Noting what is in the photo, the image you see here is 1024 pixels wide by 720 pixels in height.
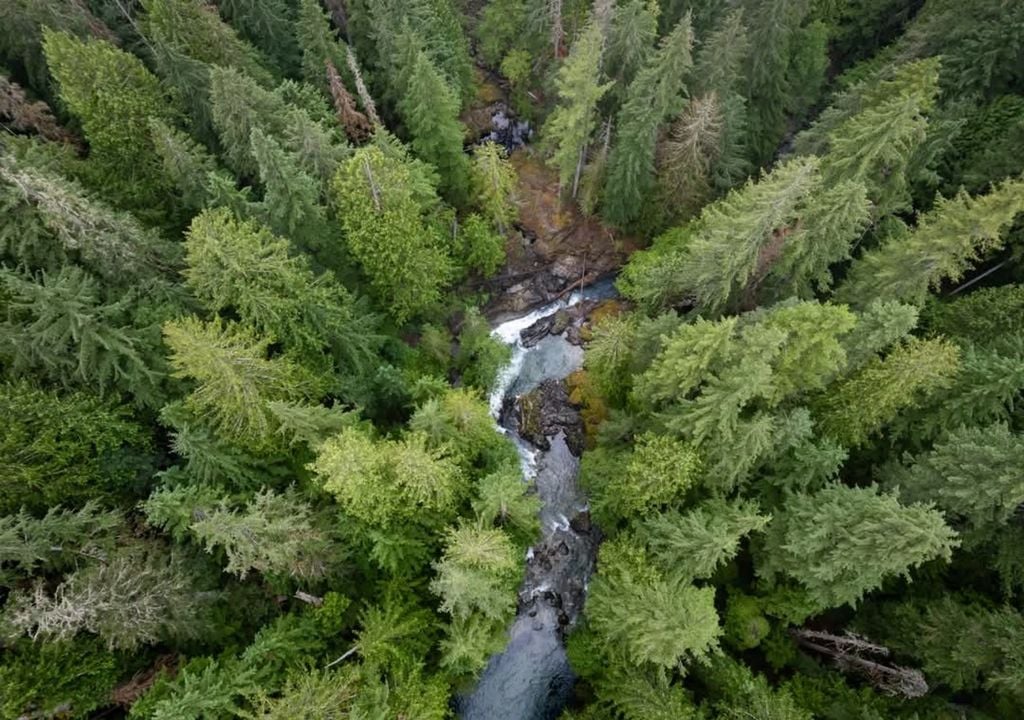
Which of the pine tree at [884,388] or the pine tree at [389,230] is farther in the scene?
the pine tree at [389,230]

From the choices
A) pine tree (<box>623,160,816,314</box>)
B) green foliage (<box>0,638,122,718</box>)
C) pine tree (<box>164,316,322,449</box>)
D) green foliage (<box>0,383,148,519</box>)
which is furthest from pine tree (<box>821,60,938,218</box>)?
green foliage (<box>0,638,122,718</box>)

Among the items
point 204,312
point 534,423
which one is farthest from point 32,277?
point 534,423

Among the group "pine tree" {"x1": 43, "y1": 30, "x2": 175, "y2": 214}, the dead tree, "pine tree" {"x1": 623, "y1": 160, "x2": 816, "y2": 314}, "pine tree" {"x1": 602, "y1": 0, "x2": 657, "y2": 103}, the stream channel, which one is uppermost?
"pine tree" {"x1": 43, "y1": 30, "x2": 175, "y2": 214}

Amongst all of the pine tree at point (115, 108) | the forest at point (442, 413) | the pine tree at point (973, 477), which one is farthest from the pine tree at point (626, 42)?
the pine tree at point (973, 477)

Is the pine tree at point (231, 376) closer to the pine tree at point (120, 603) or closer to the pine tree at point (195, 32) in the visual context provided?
the pine tree at point (120, 603)

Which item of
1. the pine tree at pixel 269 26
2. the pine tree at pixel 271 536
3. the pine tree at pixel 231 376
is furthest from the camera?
the pine tree at pixel 269 26

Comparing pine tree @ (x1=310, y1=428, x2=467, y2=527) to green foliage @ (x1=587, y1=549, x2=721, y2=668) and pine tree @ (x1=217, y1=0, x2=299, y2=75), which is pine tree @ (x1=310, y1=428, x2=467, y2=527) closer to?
green foliage @ (x1=587, y1=549, x2=721, y2=668)

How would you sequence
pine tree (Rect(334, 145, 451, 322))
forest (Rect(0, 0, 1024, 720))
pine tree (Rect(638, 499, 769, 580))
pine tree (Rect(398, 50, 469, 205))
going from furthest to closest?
pine tree (Rect(398, 50, 469, 205))
pine tree (Rect(334, 145, 451, 322))
pine tree (Rect(638, 499, 769, 580))
forest (Rect(0, 0, 1024, 720))
